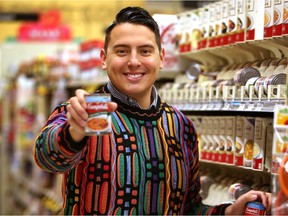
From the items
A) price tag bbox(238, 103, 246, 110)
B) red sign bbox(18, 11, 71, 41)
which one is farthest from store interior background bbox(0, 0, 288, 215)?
red sign bbox(18, 11, 71, 41)

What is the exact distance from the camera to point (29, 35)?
12883 mm

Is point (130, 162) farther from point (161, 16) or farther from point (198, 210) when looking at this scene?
Answer: point (161, 16)

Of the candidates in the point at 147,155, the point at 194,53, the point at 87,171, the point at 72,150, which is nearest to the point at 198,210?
the point at 147,155

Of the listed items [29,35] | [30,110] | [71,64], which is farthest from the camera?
[29,35]

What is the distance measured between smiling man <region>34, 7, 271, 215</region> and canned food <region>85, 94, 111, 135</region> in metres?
0.34

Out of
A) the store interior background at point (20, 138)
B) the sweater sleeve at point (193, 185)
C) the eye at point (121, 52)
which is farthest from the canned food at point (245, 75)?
the store interior background at point (20, 138)

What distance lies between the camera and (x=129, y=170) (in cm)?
260

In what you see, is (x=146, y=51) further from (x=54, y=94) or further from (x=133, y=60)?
(x=54, y=94)

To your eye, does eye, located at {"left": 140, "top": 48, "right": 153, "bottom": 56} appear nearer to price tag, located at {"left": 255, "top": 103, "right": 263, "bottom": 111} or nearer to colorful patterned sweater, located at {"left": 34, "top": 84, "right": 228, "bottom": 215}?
colorful patterned sweater, located at {"left": 34, "top": 84, "right": 228, "bottom": 215}

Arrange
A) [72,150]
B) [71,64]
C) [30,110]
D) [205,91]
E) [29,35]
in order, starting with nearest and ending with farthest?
[72,150], [205,91], [71,64], [30,110], [29,35]

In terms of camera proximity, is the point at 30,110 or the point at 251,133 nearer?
the point at 251,133

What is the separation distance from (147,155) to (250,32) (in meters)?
0.85

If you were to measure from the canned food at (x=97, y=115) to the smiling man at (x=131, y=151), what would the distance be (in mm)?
344

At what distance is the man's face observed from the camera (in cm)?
259
